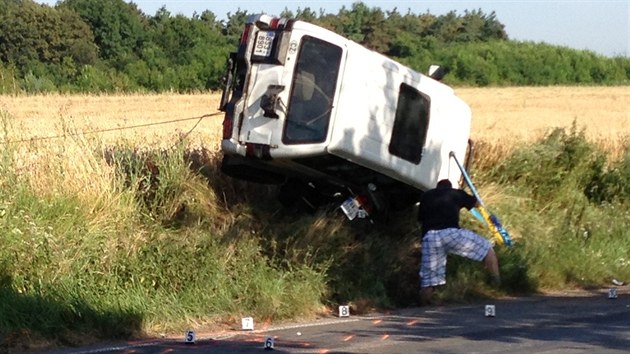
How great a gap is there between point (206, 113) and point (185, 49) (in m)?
24.6

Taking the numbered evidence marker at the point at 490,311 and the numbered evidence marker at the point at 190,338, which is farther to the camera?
the numbered evidence marker at the point at 490,311

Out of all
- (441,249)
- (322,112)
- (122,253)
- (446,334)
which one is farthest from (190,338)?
(441,249)

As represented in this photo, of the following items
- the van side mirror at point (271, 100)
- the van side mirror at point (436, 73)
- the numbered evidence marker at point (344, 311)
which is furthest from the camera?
the van side mirror at point (436, 73)

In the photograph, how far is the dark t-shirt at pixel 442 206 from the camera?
463 inches

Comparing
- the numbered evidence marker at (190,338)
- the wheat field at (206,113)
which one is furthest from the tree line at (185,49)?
the numbered evidence marker at (190,338)

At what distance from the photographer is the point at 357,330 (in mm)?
10164

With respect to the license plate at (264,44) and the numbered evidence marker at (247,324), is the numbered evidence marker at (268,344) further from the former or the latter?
the license plate at (264,44)

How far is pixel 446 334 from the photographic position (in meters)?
9.85

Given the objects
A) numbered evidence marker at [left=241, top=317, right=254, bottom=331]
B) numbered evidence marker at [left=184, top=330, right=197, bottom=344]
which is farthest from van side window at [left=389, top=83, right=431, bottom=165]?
numbered evidence marker at [left=184, top=330, right=197, bottom=344]

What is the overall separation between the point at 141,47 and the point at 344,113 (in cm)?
4608

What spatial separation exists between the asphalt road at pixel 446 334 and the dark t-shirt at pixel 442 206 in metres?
0.90

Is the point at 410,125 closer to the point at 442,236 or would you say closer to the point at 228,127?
the point at 442,236

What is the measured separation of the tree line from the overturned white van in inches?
1135

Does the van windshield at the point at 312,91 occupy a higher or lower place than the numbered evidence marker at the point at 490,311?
higher
